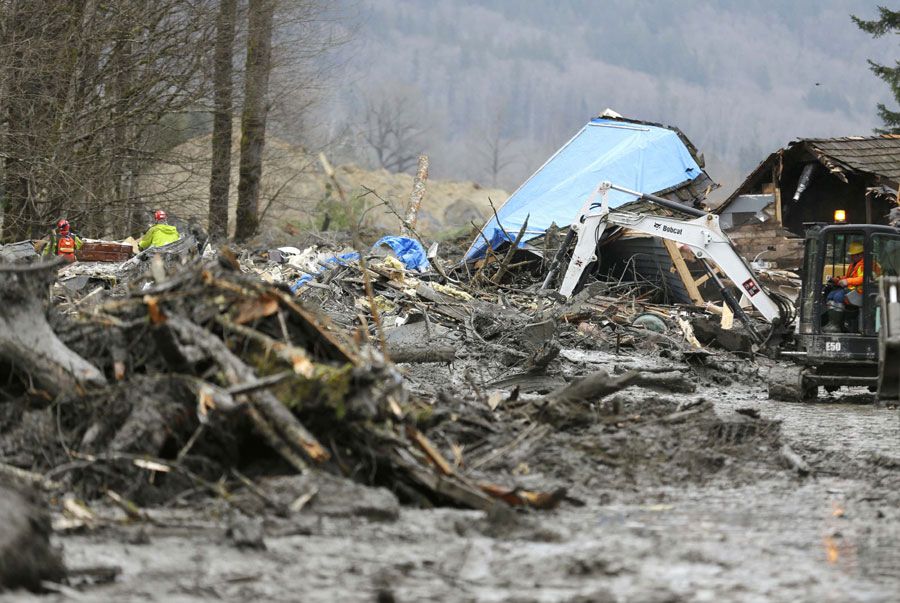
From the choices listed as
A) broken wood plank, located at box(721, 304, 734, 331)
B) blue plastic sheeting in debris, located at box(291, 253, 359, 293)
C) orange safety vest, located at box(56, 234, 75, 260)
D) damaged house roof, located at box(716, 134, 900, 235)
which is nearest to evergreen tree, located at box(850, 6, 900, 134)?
damaged house roof, located at box(716, 134, 900, 235)

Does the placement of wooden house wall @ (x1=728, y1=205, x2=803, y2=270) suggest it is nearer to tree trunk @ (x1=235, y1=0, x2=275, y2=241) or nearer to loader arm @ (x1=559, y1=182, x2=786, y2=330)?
loader arm @ (x1=559, y1=182, x2=786, y2=330)

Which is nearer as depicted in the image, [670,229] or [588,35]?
[670,229]

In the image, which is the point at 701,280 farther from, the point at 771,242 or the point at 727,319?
the point at 771,242

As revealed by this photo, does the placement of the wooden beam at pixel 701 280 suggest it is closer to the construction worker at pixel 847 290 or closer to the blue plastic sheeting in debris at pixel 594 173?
the blue plastic sheeting in debris at pixel 594 173

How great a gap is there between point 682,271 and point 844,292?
23.8 feet

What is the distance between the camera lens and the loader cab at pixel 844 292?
36.6 feet

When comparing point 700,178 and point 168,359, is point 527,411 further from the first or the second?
point 700,178

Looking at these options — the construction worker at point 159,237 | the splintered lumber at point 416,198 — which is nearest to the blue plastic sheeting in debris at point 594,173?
the splintered lumber at point 416,198

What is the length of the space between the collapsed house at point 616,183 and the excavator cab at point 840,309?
7100 millimetres

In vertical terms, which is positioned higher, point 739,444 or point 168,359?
point 168,359

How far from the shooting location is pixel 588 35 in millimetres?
146000

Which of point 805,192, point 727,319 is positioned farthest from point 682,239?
point 805,192

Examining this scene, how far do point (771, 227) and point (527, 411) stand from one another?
714 inches

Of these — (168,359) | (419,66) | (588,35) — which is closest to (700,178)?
(168,359)
